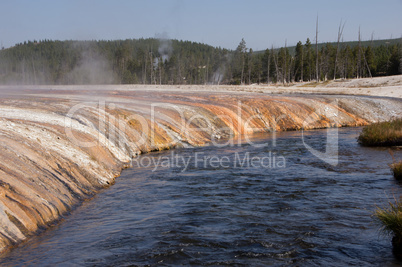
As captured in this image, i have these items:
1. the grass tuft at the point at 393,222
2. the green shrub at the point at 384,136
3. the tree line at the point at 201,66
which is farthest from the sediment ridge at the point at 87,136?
the tree line at the point at 201,66

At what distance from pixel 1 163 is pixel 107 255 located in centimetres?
334

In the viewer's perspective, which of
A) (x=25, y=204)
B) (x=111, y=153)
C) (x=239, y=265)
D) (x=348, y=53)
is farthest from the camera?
(x=348, y=53)

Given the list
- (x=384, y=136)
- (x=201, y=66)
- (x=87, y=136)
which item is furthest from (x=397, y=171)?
(x=201, y=66)

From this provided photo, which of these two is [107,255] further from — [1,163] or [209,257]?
[1,163]

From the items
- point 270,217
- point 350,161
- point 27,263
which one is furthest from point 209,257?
point 350,161

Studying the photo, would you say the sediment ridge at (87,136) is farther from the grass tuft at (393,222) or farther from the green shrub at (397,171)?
the green shrub at (397,171)

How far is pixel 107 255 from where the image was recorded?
620 cm

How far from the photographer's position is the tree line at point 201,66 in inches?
3450

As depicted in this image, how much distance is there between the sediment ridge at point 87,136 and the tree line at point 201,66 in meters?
59.2

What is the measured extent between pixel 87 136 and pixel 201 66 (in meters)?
112

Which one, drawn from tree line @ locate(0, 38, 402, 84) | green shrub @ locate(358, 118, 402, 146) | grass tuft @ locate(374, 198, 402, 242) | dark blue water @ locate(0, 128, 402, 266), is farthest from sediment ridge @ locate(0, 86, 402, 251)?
tree line @ locate(0, 38, 402, 84)

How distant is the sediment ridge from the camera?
7.38 meters

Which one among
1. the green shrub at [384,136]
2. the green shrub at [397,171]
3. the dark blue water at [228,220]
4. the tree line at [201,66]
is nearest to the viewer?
the dark blue water at [228,220]

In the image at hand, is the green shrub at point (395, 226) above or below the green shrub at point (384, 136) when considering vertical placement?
below
